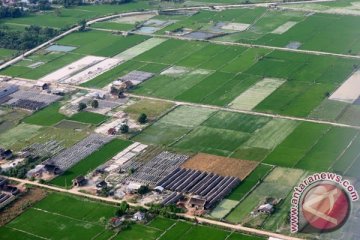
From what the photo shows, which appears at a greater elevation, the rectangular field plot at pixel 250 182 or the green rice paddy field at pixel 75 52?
the green rice paddy field at pixel 75 52

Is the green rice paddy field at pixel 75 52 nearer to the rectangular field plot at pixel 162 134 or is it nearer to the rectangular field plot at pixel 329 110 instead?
the rectangular field plot at pixel 162 134

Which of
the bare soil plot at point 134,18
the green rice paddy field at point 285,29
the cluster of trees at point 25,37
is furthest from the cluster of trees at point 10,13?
the green rice paddy field at point 285,29

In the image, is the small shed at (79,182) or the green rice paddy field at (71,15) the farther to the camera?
the green rice paddy field at (71,15)

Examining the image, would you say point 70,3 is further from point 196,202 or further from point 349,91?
point 196,202

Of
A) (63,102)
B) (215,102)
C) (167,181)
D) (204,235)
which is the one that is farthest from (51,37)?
(204,235)

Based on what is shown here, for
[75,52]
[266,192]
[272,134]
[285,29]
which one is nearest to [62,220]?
[266,192]

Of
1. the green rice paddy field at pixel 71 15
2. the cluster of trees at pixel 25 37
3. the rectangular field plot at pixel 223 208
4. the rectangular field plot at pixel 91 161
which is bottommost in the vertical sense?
the rectangular field plot at pixel 223 208

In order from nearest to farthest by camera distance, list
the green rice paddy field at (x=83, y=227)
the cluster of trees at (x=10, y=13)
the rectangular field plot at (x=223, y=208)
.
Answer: the green rice paddy field at (x=83, y=227), the rectangular field plot at (x=223, y=208), the cluster of trees at (x=10, y=13)
